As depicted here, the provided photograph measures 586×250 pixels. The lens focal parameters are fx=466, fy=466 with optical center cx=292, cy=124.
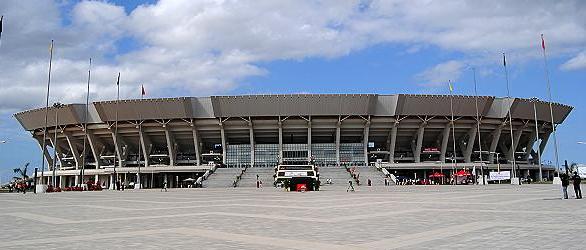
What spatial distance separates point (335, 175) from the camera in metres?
70.1

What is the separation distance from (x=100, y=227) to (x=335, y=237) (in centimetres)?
671

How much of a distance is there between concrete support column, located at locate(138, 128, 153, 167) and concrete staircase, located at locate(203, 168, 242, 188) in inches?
665

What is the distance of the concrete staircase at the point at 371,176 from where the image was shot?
6599cm

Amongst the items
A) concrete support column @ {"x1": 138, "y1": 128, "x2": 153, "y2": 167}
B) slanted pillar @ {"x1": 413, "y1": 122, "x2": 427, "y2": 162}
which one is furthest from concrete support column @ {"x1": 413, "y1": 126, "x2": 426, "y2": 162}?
concrete support column @ {"x1": 138, "y1": 128, "x2": 153, "y2": 167}

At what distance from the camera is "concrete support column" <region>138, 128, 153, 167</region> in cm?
8425

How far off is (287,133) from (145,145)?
26551 mm

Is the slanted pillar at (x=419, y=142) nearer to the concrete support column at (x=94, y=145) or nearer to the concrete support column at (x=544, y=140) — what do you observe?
the concrete support column at (x=544, y=140)

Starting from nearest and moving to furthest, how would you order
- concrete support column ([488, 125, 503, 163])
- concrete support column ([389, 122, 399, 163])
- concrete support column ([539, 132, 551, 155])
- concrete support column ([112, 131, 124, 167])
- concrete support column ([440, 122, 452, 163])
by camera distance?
concrete support column ([389, 122, 399, 163]) < concrete support column ([440, 122, 452, 163]) < concrete support column ([112, 131, 124, 167]) < concrete support column ([488, 125, 503, 163]) < concrete support column ([539, 132, 551, 155])

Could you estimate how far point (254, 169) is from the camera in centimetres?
7788

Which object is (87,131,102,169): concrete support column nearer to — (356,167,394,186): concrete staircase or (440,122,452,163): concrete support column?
(356,167,394,186): concrete staircase

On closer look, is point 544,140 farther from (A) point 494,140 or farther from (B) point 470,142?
(B) point 470,142

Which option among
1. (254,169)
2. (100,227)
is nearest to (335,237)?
(100,227)

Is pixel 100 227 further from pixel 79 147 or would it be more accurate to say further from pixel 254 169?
pixel 79 147

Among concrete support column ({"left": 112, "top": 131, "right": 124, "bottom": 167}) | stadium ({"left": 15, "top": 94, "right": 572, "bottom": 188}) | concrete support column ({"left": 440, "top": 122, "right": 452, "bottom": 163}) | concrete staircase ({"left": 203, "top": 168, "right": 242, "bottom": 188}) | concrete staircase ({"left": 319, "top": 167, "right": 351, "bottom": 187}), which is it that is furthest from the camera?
concrete support column ({"left": 112, "top": 131, "right": 124, "bottom": 167})
